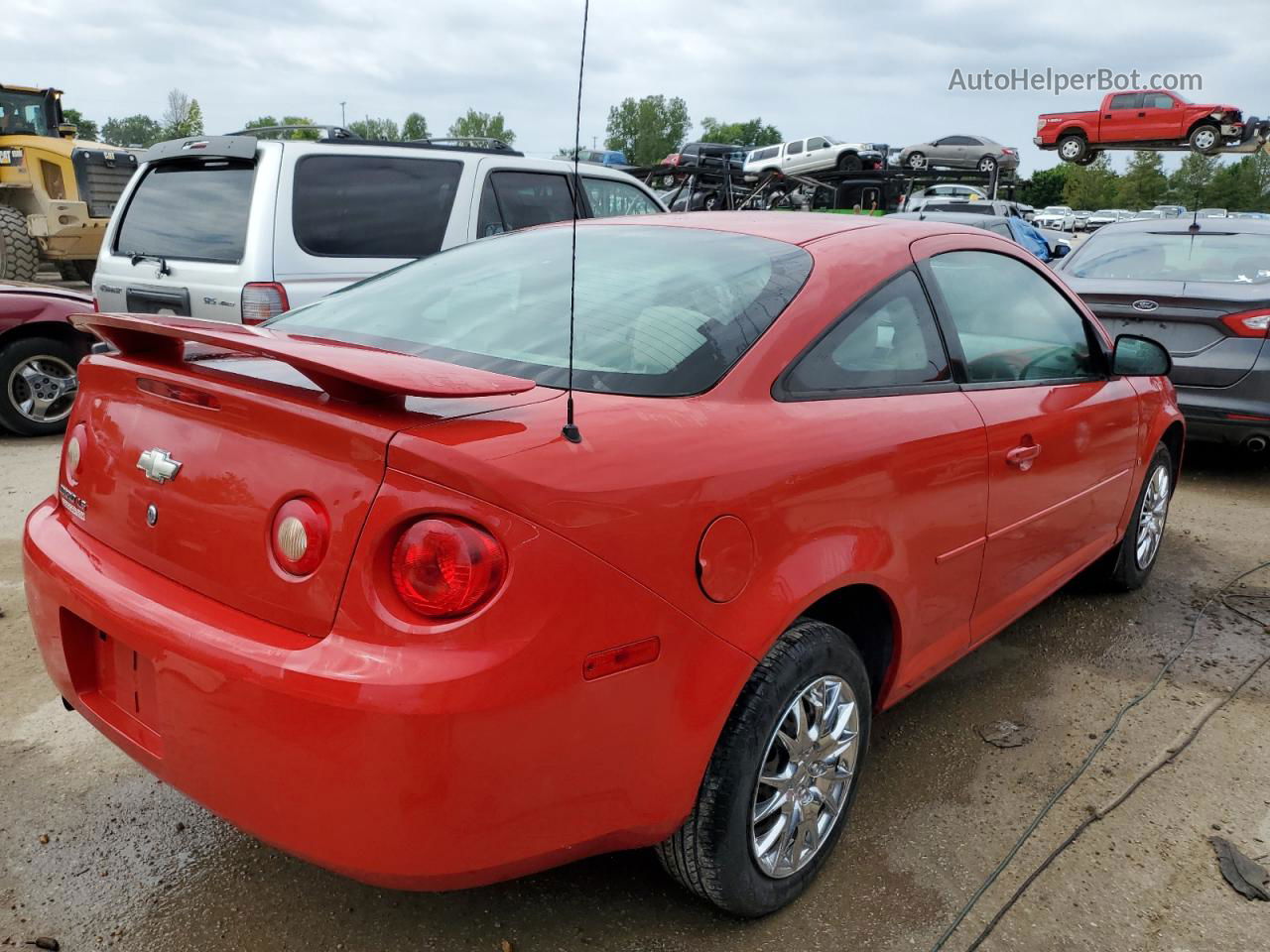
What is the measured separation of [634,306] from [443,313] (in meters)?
0.51

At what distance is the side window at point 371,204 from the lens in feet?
18.0

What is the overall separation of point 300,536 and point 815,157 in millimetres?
29941

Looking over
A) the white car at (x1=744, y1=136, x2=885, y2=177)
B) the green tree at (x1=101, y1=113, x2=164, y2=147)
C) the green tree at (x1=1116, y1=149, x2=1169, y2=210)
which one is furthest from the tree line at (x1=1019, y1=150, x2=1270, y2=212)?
the green tree at (x1=101, y1=113, x2=164, y2=147)

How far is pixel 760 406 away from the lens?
2.14 m

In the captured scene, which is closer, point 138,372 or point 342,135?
point 138,372

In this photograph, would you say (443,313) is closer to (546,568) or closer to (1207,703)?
(546,568)

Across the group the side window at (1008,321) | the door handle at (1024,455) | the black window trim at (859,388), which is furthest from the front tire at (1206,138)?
the black window trim at (859,388)

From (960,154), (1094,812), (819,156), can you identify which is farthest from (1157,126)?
(1094,812)

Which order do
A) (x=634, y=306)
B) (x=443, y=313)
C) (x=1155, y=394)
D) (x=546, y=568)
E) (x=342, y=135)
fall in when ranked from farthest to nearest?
(x=342, y=135) < (x=1155, y=394) < (x=443, y=313) < (x=634, y=306) < (x=546, y=568)

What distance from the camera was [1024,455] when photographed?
289cm

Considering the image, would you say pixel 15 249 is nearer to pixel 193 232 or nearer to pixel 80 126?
pixel 193 232

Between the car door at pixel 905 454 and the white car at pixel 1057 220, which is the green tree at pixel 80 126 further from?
the white car at pixel 1057 220

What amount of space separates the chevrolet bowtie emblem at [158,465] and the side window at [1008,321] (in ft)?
6.60

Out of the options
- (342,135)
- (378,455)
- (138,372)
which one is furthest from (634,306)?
(342,135)
